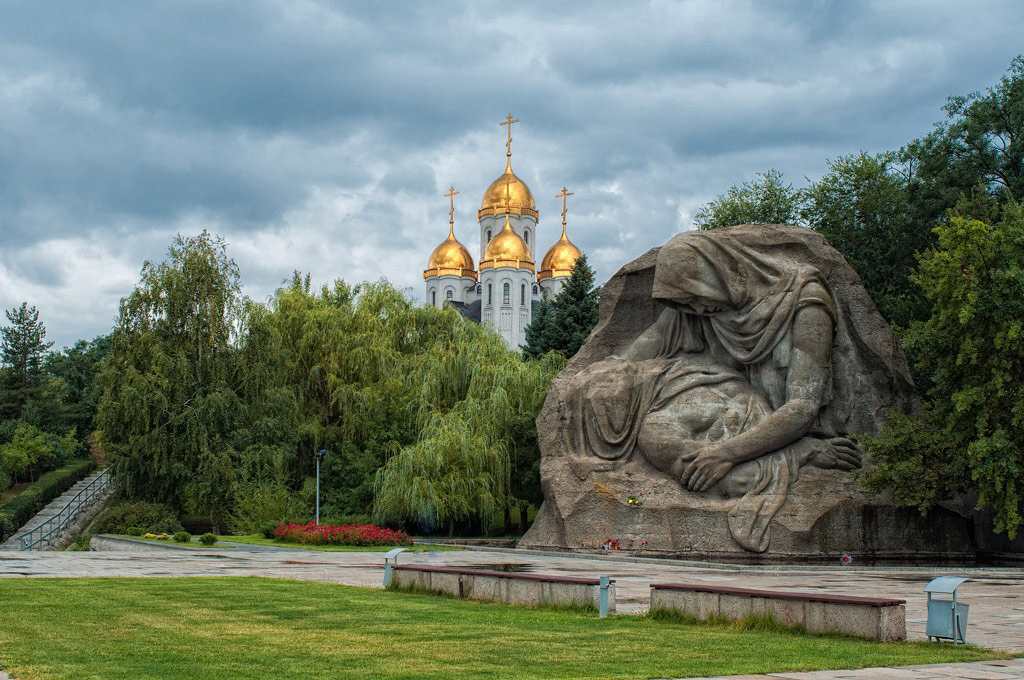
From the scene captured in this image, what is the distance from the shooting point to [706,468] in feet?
65.4

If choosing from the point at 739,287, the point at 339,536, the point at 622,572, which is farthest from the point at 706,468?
the point at 339,536

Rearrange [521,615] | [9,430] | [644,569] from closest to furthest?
[521,615] → [644,569] → [9,430]

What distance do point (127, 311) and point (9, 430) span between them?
18.2 meters

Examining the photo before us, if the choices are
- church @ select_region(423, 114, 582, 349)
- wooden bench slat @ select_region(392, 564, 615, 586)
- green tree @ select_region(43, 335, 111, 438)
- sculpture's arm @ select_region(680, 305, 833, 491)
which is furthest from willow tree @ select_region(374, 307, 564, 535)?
church @ select_region(423, 114, 582, 349)

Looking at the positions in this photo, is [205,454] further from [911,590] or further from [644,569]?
[911,590]

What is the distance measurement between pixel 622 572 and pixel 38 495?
94.0 feet

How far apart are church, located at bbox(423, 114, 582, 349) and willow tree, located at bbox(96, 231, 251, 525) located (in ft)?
176

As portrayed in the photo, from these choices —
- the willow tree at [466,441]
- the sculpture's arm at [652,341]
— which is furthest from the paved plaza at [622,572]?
the willow tree at [466,441]

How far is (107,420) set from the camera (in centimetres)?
3031

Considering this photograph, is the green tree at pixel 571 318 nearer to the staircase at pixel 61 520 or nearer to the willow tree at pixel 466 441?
the willow tree at pixel 466 441

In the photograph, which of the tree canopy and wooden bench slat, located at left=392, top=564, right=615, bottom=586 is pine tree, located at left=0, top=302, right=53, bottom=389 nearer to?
the tree canopy

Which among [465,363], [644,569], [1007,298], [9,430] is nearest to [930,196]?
[1007,298]

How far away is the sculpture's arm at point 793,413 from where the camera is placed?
19.8 meters

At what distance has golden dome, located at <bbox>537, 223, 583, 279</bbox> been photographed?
90375 mm
